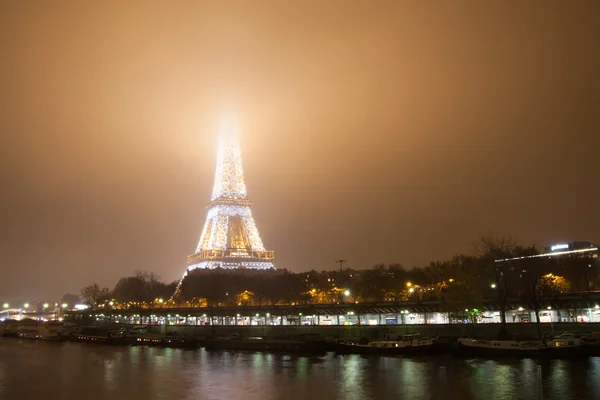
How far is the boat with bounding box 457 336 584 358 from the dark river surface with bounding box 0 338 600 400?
6.28 feet

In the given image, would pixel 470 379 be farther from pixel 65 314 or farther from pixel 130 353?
pixel 65 314

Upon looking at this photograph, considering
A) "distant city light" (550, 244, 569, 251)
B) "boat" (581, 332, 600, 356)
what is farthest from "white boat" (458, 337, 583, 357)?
"distant city light" (550, 244, 569, 251)

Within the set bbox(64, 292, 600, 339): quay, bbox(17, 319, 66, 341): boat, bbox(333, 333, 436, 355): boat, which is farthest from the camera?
bbox(17, 319, 66, 341): boat

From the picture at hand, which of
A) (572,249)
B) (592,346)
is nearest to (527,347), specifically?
(592,346)

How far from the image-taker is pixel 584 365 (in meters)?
39.1

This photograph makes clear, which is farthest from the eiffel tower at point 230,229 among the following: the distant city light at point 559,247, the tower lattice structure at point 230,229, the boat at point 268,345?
the distant city light at point 559,247

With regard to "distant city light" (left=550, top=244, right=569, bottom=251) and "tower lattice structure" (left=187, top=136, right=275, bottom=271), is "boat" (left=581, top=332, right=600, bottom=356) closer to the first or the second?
"tower lattice structure" (left=187, top=136, right=275, bottom=271)

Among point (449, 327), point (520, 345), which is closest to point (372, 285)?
point (449, 327)

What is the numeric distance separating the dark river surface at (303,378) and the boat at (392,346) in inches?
86.9

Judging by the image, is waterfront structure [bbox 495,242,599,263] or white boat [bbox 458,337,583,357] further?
waterfront structure [bbox 495,242,599,263]

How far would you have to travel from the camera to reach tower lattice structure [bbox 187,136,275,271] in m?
136

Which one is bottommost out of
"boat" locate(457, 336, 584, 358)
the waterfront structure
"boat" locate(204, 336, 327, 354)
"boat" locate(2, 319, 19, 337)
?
"boat" locate(2, 319, 19, 337)

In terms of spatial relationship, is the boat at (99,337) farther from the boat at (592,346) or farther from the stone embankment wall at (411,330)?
the boat at (592,346)

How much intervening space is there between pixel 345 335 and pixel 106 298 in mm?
109066
